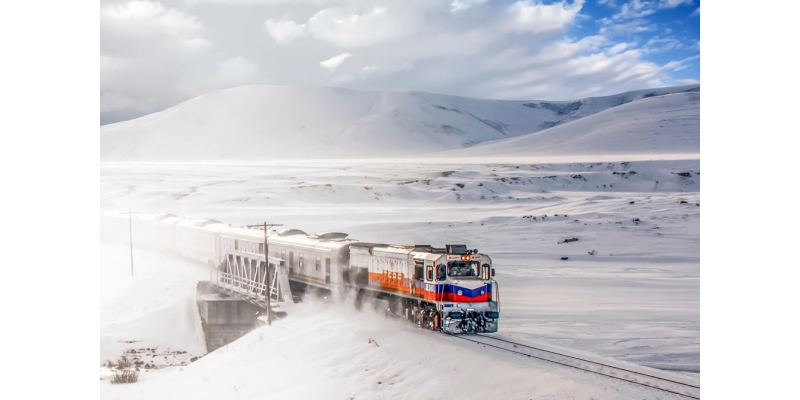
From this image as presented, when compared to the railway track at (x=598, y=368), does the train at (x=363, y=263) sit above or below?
above

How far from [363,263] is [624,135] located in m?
8.22

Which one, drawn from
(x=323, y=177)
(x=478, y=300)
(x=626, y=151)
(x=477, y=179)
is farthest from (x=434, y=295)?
(x=626, y=151)

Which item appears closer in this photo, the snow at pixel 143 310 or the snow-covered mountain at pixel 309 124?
the snow at pixel 143 310

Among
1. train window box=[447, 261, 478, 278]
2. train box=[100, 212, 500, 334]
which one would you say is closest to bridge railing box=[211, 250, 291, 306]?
train box=[100, 212, 500, 334]

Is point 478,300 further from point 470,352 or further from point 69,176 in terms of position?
point 69,176

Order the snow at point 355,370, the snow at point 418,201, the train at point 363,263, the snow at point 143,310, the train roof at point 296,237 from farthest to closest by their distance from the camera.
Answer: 1. the snow at point 143,310
2. the train roof at point 296,237
3. the snow at point 418,201
4. the train at point 363,263
5. the snow at point 355,370

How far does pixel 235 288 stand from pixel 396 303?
15.2 feet

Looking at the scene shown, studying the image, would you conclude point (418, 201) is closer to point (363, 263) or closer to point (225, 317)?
point (363, 263)

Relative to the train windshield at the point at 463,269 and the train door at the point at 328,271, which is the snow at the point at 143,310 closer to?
the train door at the point at 328,271

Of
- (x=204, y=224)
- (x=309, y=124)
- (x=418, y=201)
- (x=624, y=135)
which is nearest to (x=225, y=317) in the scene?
(x=204, y=224)

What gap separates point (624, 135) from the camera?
57.8ft

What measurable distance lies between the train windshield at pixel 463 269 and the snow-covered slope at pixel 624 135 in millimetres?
4879

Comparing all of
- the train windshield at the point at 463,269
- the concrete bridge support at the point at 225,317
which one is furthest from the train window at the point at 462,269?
the concrete bridge support at the point at 225,317

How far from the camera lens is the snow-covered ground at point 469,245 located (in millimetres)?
11219
